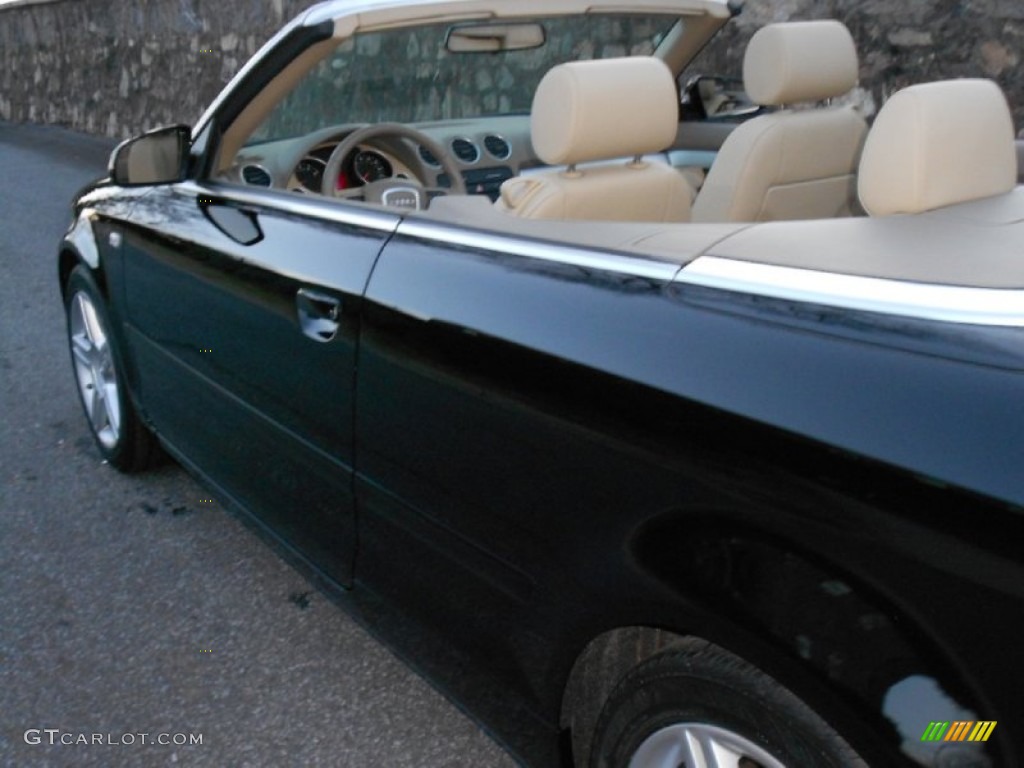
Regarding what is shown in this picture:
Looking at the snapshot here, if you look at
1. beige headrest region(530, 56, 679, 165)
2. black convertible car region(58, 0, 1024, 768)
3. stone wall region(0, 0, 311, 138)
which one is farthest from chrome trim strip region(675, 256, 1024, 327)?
stone wall region(0, 0, 311, 138)

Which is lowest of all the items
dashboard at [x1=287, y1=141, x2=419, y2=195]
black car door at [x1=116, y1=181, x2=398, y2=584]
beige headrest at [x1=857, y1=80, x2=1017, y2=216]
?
black car door at [x1=116, y1=181, x2=398, y2=584]

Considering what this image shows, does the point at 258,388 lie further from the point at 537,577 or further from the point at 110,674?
the point at 537,577

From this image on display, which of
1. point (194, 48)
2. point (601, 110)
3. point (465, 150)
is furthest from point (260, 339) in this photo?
point (194, 48)

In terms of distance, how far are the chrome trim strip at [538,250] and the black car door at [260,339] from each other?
0.12 meters

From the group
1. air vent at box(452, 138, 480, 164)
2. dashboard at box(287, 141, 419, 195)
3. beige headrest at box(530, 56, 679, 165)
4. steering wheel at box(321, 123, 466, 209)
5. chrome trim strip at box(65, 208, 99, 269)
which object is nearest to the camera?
beige headrest at box(530, 56, 679, 165)

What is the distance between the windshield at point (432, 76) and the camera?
14.5ft

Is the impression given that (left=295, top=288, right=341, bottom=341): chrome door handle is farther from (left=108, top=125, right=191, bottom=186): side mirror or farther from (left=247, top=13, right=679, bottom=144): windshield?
(left=247, top=13, right=679, bottom=144): windshield

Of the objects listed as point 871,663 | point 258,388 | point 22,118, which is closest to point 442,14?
point 258,388

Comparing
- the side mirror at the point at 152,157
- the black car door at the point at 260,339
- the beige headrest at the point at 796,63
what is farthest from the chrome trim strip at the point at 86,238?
the beige headrest at the point at 796,63

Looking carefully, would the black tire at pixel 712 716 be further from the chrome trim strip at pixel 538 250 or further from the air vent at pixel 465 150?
the air vent at pixel 465 150

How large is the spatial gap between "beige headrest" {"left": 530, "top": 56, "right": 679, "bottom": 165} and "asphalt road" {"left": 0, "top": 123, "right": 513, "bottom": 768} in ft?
4.32

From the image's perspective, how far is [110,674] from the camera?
9.34 feet

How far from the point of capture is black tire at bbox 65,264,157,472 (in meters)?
3.77

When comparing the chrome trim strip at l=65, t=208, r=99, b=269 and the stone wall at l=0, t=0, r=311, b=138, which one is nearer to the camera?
the chrome trim strip at l=65, t=208, r=99, b=269
